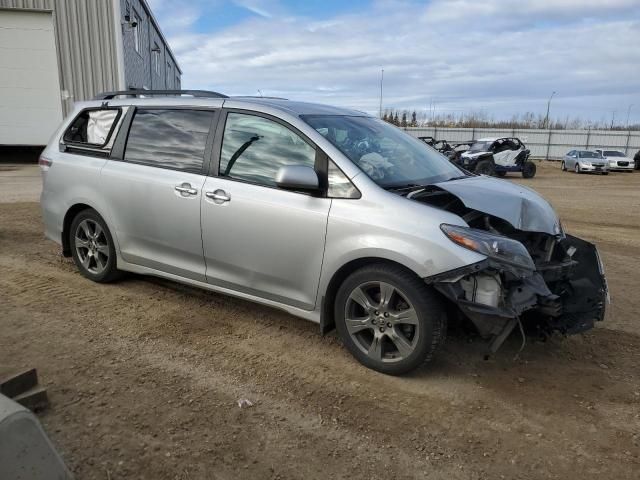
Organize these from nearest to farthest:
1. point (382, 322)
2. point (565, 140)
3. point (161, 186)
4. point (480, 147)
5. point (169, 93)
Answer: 1. point (382, 322)
2. point (161, 186)
3. point (169, 93)
4. point (480, 147)
5. point (565, 140)

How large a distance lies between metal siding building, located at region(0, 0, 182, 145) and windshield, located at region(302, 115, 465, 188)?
16.2 meters

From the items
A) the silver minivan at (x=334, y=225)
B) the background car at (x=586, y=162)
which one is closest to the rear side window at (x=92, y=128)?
the silver minivan at (x=334, y=225)

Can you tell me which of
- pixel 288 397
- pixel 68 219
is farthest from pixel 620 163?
pixel 288 397

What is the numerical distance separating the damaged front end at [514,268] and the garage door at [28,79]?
18034mm

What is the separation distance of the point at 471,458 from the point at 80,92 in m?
19.1

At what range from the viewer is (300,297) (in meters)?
3.74

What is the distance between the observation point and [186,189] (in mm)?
4164

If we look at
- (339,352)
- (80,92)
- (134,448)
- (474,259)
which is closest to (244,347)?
(339,352)

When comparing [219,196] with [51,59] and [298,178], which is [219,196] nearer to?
[298,178]

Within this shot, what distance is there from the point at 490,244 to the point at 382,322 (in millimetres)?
865

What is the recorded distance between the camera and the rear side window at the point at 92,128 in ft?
16.1

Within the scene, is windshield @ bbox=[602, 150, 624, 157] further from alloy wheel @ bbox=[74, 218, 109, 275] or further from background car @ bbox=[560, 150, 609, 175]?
alloy wheel @ bbox=[74, 218, 109, 275]

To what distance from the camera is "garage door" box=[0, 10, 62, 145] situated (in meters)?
17.5

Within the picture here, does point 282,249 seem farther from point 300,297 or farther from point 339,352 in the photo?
point 339,352
